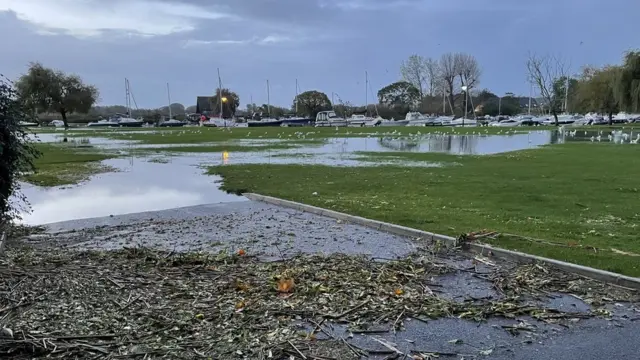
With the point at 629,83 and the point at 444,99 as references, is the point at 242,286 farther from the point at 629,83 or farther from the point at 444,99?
the point at 444,99

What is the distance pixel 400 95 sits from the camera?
393 ft

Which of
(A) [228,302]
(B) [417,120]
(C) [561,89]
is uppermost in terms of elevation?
(C) [561,89]

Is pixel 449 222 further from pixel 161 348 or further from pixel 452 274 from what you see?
pixel 161 348

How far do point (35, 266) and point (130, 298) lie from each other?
1940 mm

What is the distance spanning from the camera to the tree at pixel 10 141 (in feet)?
27.2

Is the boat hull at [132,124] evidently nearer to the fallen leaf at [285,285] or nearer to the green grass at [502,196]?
the green grass at [502,196]

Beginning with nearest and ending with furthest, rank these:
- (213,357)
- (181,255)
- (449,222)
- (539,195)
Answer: (213,357), (181,255), (449,222), (539,195)

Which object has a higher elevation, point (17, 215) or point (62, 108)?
point (62, 108)

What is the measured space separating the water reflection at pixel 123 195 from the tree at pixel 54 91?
4925cm

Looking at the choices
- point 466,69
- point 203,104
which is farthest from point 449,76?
point 203,104

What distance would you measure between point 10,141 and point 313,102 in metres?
110

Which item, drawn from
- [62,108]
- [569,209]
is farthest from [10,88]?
[62,108]

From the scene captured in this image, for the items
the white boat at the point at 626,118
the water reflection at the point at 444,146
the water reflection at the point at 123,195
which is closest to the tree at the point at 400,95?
the white boat at the point at 626,118

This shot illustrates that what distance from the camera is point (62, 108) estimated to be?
65.7 metres
